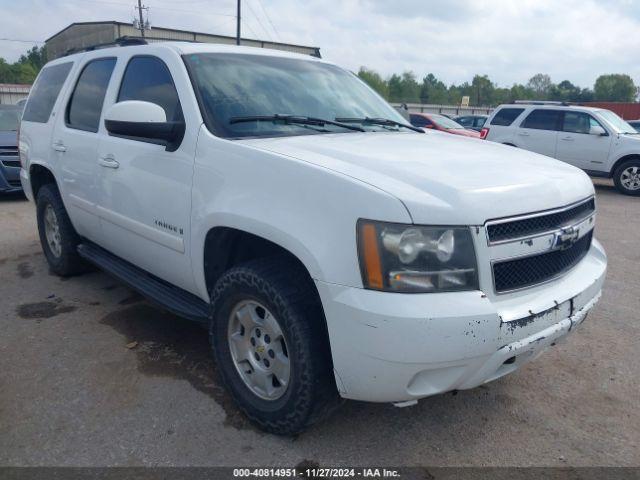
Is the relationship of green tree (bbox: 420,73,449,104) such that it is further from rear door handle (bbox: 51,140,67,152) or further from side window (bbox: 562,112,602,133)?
rear door handle (bbox: 51,140,67,152)

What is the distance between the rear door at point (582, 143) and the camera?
38.0ft

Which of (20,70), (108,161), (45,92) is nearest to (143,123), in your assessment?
(108,161)

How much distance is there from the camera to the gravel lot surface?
254cm

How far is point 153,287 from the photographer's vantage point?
3.47 m

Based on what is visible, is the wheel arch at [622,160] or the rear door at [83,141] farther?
the wheel arch at [622,160]

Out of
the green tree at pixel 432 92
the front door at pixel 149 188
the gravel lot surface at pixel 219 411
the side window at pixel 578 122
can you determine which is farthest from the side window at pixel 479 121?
the green tree at pixel 432 92

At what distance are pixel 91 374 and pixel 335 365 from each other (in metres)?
1.79

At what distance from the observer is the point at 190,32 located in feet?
88.8

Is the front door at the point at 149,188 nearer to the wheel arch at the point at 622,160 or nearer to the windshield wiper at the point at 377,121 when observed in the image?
the windshield wiper at the point at 377,121

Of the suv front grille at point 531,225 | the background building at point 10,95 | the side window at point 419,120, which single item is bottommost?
the suv front grille at point 531,225

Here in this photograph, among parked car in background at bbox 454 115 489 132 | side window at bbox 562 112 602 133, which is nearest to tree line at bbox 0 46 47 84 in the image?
parked car in background at bbox 454 115 489 132

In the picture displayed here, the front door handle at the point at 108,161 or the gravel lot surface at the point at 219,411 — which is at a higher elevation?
the front door handle at the point at 108,161

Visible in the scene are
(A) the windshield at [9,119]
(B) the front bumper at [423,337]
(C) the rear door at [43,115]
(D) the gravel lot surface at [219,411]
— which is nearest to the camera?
(B) the front bumper at [423,337]

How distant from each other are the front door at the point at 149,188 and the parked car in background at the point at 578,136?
34.5 feet
